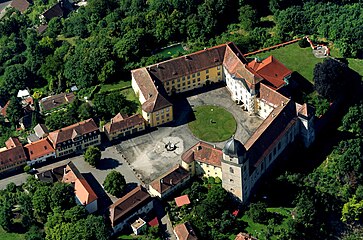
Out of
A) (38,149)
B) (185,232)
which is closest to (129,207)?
(185,232)

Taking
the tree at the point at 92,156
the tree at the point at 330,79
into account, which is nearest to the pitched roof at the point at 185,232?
the tree at the point at 92,156

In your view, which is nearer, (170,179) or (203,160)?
(170,179)

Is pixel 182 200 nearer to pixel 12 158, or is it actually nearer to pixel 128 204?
pixel 128 204

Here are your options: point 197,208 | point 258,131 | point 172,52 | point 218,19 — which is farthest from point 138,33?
point 197,208

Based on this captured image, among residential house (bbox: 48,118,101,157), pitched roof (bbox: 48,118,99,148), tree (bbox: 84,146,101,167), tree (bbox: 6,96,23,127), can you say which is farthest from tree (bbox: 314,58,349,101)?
tree (bbox: 6,96,23,127)

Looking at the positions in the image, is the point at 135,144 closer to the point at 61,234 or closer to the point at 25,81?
the point at 61,234

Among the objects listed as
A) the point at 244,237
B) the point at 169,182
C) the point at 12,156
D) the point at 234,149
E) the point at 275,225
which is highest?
the point at 234,149

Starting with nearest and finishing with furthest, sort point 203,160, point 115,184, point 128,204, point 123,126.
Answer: point 128,204, point 115,184, point 203,160, point 123,126

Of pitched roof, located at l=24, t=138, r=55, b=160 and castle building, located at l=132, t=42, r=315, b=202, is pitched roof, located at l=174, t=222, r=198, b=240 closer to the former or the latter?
castle building, located at l=132, t=42, r=315, b=202
